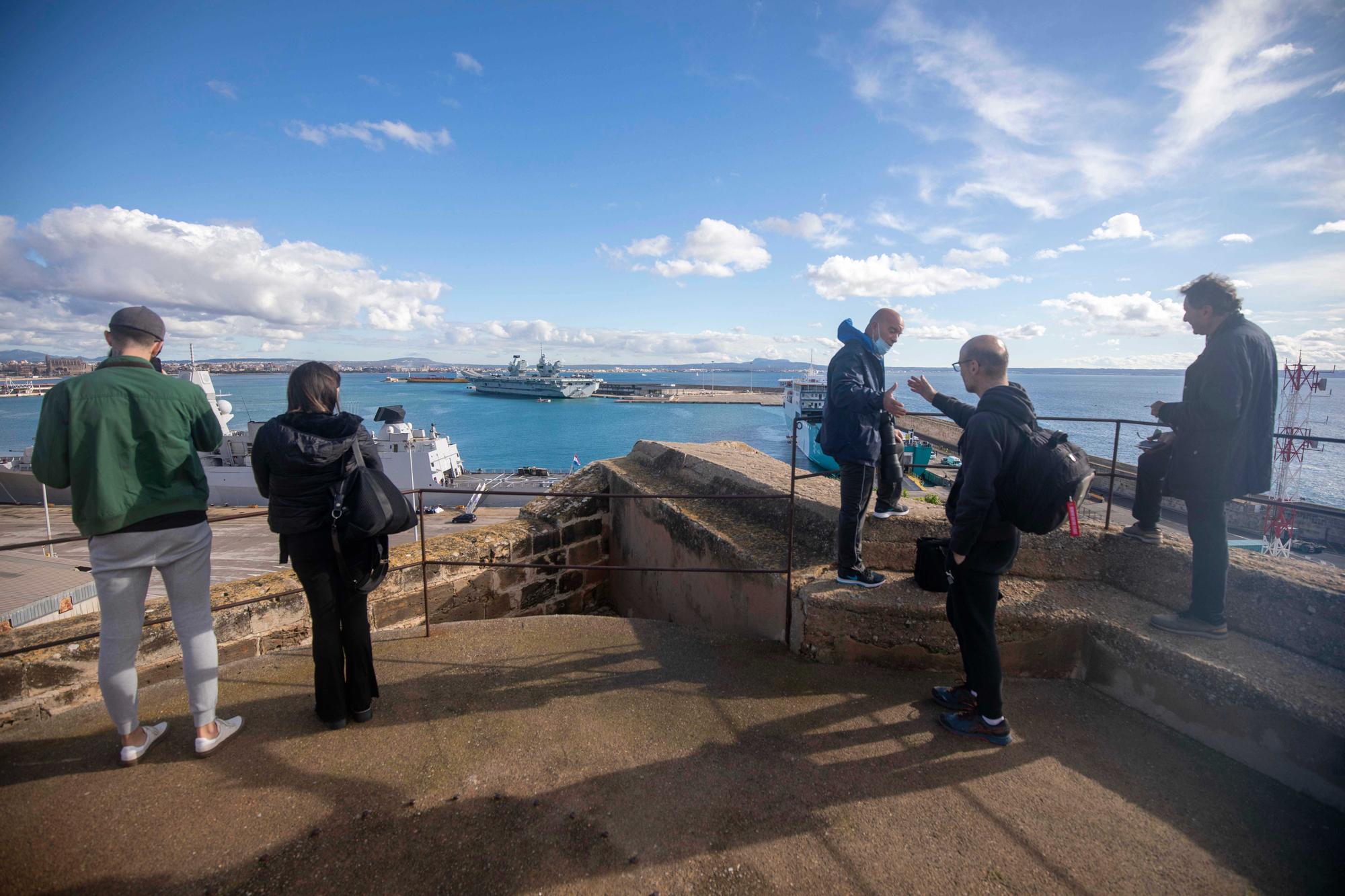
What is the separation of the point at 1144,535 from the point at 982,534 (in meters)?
1.46

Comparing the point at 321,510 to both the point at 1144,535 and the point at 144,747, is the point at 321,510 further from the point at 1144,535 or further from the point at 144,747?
the point at 1144,535

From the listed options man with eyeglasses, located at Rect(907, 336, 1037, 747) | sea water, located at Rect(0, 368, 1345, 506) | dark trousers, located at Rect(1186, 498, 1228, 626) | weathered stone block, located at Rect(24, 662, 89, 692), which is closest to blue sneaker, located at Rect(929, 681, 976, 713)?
man with eyeglasses, located at Rect(907, 336, 1037, 747)

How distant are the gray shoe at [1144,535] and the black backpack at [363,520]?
11.8 feet

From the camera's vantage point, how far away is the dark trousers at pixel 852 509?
10.1 ft

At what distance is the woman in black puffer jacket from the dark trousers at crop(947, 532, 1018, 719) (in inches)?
103

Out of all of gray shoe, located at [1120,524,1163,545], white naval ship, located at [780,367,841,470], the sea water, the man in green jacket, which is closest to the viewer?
the man in green jacket

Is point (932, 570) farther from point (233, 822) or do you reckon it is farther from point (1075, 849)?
point (233, 822)

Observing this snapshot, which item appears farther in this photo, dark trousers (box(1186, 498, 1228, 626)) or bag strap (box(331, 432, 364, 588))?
dark trousers (box(1186, 498, 1228, 626))

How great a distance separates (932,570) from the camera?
268 centimetres

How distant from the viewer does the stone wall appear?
273 cm

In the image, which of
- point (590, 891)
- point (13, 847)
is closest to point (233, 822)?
point (13, 847)

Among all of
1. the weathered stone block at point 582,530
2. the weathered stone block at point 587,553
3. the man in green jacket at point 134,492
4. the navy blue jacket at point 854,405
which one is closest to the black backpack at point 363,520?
the man in green jacket at point 134,492

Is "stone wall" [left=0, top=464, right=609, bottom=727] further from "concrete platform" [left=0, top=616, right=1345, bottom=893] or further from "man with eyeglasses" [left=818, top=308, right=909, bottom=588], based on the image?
"man with eyeglasses" [left=818, top=308, right=909, bottom=588]

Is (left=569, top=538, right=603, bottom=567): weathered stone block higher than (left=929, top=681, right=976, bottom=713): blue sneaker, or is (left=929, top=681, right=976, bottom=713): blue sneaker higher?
(left=929, top=681, right=976, bottom=713): blue sneaker
